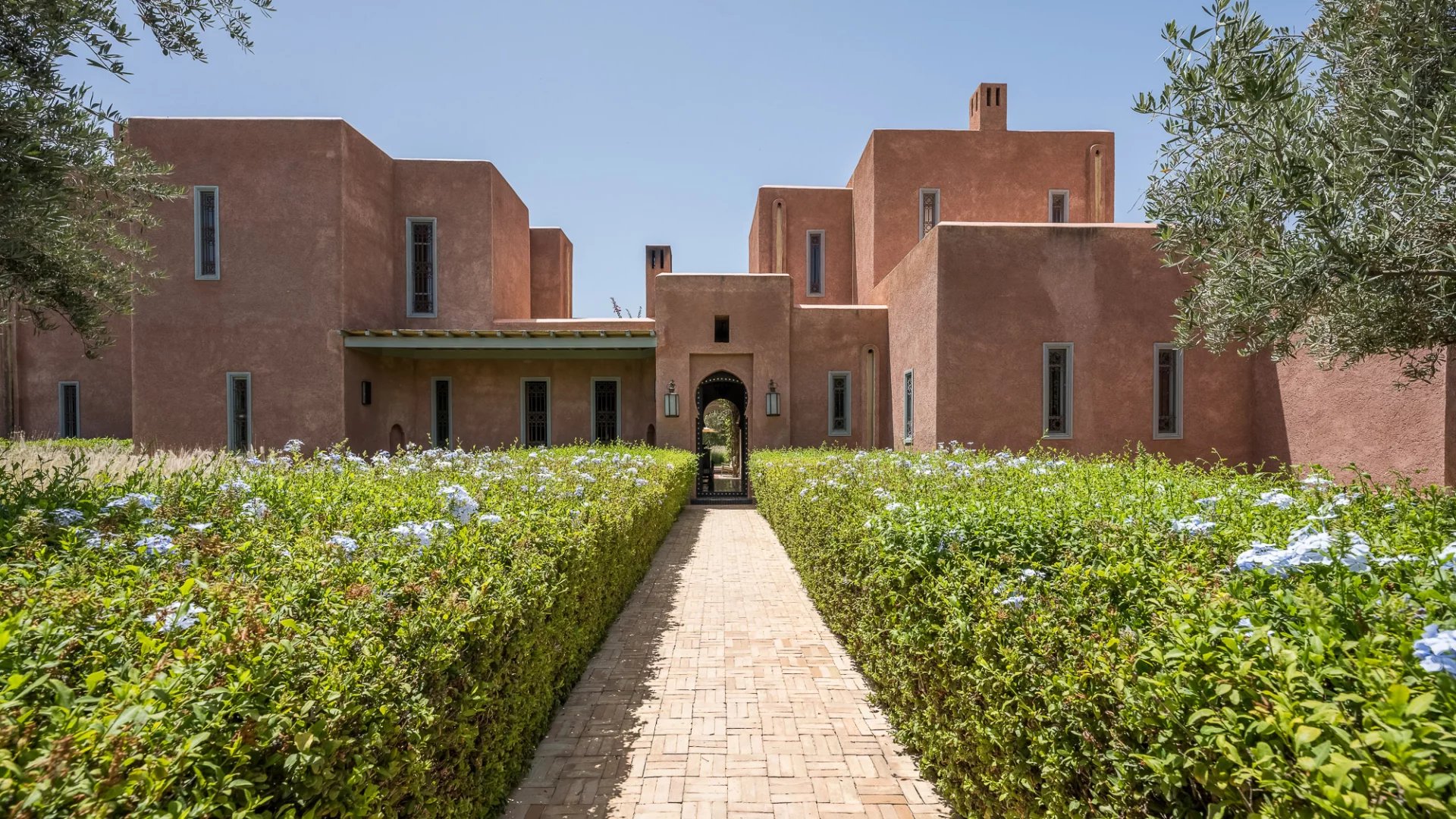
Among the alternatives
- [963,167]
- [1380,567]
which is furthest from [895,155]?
[1380,567]

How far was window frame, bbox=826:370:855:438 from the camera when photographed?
1515cm

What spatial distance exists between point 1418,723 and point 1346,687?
284mm

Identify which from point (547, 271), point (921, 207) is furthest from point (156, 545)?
point (547, 271)

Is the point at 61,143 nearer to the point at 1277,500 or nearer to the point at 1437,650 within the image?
the point at 1437,650

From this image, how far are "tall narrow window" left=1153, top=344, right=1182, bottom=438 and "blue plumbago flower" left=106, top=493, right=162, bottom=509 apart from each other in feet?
44.4

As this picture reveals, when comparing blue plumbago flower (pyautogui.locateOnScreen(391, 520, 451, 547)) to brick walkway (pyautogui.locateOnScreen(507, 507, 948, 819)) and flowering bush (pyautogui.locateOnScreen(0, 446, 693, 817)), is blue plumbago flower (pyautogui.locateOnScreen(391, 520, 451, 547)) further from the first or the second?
brick walkway (pyautogui.locateOnScreen(507, 507, 948, 819))

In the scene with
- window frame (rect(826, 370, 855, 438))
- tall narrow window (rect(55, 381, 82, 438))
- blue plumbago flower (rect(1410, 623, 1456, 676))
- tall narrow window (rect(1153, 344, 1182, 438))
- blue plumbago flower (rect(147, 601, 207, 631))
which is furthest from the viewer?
tall narrow window (rect(55, 381, 82, 438))

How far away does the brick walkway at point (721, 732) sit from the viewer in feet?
11.5

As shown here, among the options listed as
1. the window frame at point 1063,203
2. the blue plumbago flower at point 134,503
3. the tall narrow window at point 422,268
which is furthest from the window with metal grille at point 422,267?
the window frame at point 1063,203

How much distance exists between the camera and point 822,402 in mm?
15211

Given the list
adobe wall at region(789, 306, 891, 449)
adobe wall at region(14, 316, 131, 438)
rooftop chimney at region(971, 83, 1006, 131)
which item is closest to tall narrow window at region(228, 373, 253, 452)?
adobe wall at region(14, 316, 131, 438)

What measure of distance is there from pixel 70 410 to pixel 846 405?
20896 millimetres

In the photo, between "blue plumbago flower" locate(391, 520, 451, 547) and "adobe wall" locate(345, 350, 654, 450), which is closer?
"blue plumbago flower" locate(391, 520, 451, 547)

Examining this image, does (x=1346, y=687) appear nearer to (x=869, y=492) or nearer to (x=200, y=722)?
(x=200, y=722)
